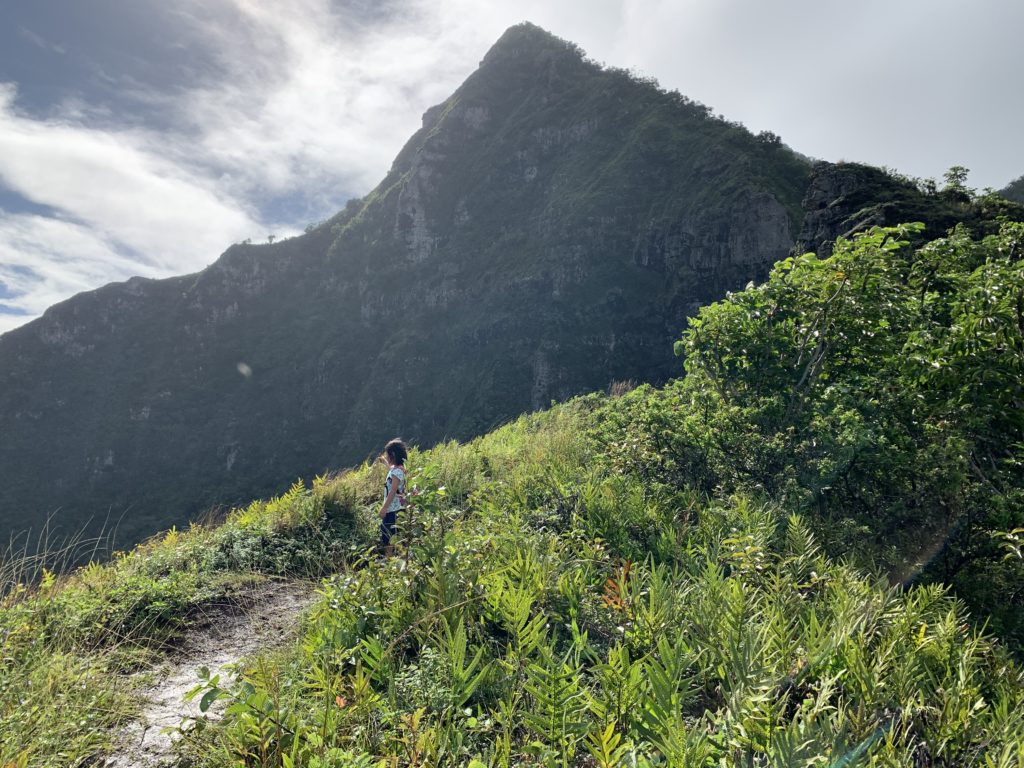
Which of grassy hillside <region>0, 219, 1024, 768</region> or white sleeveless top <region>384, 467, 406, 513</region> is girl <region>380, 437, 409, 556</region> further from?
grassy hillside <region>0, 219, 1024, 768</region>

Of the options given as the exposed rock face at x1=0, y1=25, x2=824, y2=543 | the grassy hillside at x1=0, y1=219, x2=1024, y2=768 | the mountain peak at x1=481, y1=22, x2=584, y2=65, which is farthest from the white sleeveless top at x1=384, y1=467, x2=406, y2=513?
the mountain peak at x1=481, y1=22, x2=584, y2=65

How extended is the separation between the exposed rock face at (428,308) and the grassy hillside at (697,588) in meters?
62.7

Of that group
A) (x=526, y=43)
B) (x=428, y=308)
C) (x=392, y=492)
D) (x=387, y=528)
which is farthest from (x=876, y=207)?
(x=526, y=43)

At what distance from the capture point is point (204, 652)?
3.87 metres

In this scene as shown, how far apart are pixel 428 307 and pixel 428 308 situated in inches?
10.1

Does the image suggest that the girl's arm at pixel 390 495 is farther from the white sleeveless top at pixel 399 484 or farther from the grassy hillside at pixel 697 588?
the grassy hillside at pixel 697 588

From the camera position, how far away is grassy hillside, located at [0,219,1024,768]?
6.53ft

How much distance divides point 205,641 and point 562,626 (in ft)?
10.0

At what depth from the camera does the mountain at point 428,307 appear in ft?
241

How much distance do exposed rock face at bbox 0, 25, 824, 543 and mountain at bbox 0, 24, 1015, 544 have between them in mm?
438

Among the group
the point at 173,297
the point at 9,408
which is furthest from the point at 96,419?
the point at 173,297

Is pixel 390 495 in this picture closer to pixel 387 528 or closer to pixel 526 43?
pixel 387 528

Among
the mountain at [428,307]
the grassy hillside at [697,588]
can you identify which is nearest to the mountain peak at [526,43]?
the mountain at [428,307]

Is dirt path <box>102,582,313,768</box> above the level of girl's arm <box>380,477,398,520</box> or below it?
below
